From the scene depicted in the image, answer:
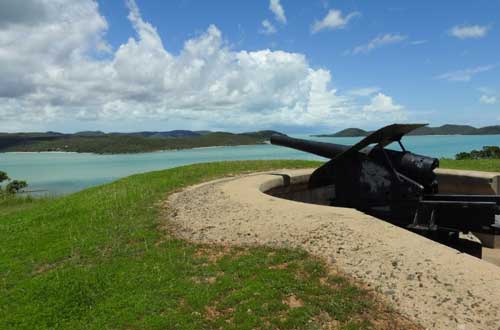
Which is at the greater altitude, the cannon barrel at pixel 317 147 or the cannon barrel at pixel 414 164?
the cannon barrel at pixel 317 147

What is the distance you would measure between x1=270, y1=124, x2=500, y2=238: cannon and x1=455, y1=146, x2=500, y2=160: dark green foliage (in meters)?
30.1

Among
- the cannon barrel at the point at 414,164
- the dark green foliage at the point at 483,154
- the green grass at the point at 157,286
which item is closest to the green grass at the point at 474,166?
the cannon barrel at the point at 414,164

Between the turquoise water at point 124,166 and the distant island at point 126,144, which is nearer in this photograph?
the turquoise water at point 124,166

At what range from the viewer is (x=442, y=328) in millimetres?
3777

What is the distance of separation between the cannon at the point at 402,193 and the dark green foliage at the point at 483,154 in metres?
30.1

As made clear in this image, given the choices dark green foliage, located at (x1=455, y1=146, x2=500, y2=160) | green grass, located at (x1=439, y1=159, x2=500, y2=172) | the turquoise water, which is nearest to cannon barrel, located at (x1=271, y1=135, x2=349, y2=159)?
green grass, located at (x1=439, y1=159, x2=500, y2=172)

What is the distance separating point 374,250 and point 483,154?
36.0 m

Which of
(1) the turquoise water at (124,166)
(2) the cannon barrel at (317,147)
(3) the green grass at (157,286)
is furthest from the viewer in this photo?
(1) the turquoise water at (124,166)

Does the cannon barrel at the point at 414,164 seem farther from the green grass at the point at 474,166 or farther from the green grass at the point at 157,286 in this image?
the green grass at the point at 474,166

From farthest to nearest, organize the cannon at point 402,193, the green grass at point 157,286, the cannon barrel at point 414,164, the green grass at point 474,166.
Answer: the green grass at point 474,166 → the cannon barrel at point 414,164 → the cannon at point 402,193 → the green grass at point 157,286

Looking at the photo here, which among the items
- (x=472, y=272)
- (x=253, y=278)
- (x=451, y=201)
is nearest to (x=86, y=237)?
(x=253, y=278)

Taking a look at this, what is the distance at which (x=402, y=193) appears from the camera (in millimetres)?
7367

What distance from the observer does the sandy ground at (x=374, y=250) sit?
398 cm

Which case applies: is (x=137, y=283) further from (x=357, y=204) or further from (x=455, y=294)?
(x=357, y=204)
